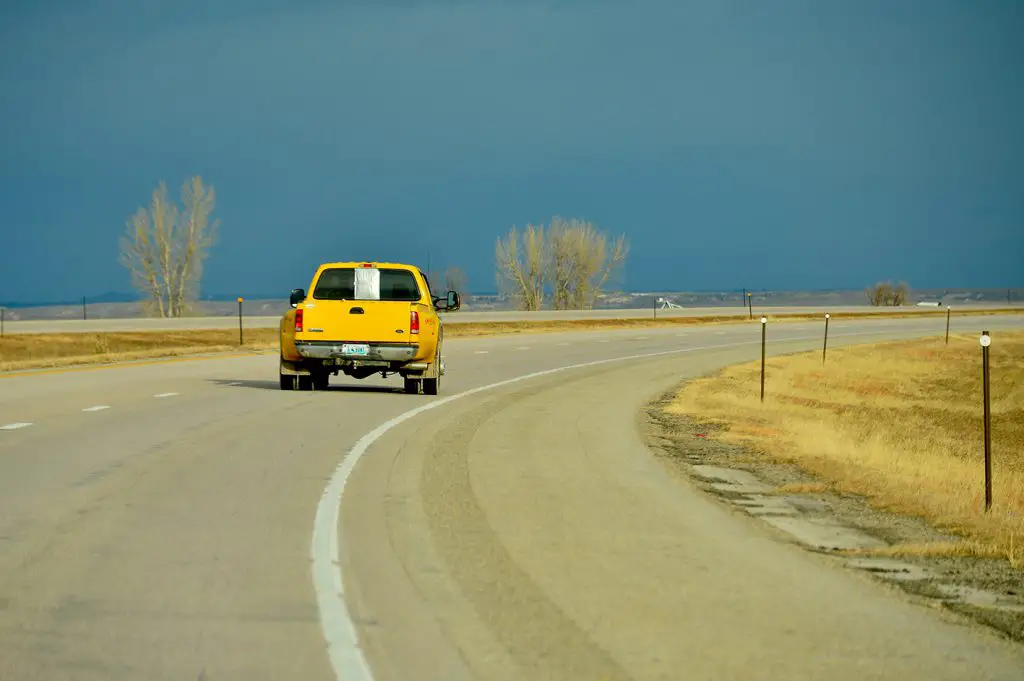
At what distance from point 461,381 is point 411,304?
16.8 ft

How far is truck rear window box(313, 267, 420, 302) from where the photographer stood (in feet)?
76.0

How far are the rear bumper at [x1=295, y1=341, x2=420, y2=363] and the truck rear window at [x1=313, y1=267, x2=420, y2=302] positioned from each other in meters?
0.96

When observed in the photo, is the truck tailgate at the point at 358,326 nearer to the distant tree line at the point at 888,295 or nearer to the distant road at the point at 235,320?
the distant road at the point at 235,320

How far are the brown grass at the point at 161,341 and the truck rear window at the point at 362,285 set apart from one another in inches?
417

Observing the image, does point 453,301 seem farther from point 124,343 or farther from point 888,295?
point 888,295

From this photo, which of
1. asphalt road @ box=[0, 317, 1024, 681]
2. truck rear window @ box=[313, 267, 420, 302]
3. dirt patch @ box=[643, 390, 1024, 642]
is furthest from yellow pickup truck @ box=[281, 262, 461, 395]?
dirt patch @ box=[643, 390, 1024, 642]

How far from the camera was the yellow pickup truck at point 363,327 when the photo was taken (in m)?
22.4

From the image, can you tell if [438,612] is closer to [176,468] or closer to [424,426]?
[176,468]

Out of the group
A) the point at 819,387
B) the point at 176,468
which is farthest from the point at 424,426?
the point at 819,387

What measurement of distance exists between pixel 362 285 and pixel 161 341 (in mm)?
33451

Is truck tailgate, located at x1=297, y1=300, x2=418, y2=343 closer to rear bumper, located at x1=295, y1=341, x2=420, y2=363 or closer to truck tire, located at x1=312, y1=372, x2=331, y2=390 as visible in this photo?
rear bumper, located at x1=295, y1=341, x2=420, y2=363

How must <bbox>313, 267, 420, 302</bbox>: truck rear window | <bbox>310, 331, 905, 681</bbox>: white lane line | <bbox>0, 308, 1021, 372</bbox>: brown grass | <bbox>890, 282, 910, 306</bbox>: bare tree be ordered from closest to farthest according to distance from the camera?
1. <bbox>310, 331, 905, 681</bbox>: white lane line
2. <bbox>313, 267, 420, 302</bbox>: truck rear window
3. <bbox>0, 308, 1021, 372</bbox>: brown grass
4. <bbox>890, 282, 910, 306</bbox>: bare tree

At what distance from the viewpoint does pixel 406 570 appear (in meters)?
8.36

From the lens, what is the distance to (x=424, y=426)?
58.5 feet
